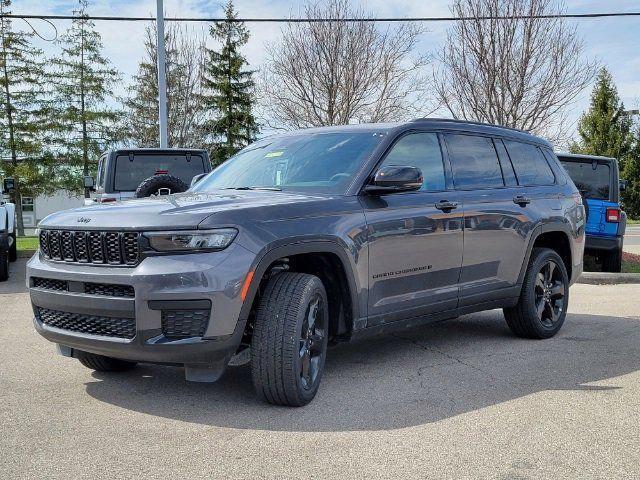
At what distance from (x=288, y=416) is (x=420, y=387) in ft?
3.56

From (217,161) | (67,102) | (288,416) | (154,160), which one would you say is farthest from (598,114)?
(288,416)

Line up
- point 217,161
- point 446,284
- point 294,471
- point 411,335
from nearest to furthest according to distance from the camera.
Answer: point 294,471, point 446,284, point 411,335, point 217,161

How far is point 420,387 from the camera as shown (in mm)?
4852

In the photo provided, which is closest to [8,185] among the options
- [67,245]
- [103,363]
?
[103,363]

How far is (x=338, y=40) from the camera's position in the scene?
2308 centimetres

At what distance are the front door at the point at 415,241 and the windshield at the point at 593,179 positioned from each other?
6.32 meters

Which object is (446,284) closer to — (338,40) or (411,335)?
(411,335)

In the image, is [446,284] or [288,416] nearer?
[288,416]

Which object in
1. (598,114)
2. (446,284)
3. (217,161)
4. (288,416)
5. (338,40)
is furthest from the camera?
(598,114)

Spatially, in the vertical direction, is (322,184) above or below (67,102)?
below

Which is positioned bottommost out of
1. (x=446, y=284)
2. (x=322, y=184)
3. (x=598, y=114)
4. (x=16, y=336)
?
(x=16, y=336)

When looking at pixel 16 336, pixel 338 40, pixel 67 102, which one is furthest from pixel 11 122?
pixel 16 336

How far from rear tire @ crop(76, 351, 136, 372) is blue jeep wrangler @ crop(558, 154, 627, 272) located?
25.5ft

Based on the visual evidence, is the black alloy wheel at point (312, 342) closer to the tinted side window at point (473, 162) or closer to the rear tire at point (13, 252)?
the tinted side window at point (473, 162)
